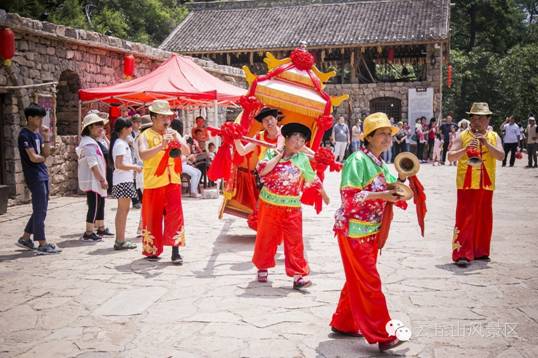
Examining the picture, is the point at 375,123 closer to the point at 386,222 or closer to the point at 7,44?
the point at 386,222

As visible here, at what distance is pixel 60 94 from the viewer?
13.8 metres

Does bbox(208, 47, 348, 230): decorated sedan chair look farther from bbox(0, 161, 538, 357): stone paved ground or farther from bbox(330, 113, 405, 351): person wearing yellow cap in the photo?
bbox(330, 113, 405, 351): person wearing yellow cap

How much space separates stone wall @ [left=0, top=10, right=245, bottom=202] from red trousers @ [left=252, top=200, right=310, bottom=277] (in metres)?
7.24

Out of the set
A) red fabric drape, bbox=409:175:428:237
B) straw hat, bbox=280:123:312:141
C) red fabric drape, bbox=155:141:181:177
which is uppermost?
straw hat, bbox=280:123:312:141

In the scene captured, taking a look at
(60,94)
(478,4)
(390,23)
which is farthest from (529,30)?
(60,94)

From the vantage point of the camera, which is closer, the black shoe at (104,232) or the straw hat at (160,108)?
the straw hat at (160,108)

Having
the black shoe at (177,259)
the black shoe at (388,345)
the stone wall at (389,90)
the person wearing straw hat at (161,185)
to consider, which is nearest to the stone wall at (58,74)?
the person wearing straw hat at (161,185)

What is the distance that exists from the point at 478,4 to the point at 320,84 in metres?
35.1

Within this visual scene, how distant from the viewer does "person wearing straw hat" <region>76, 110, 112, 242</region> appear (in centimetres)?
751

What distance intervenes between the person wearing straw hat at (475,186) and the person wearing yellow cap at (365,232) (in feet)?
8.46

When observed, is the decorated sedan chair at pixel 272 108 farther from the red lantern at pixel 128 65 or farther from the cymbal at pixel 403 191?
the red lantern at pixel 128 65

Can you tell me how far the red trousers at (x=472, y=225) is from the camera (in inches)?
247

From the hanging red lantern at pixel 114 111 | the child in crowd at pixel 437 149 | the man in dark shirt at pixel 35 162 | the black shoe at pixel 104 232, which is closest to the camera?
the man in dark shirt at pixel 35 162

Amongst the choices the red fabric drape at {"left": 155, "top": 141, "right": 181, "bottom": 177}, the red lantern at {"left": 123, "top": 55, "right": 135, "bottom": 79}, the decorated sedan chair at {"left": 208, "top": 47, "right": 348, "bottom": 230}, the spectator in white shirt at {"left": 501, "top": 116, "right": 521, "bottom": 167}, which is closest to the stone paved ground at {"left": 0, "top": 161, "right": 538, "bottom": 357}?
the decorated sedan chair at {"left": 208, "top": 47, "right": 348, "bottom": 230}
